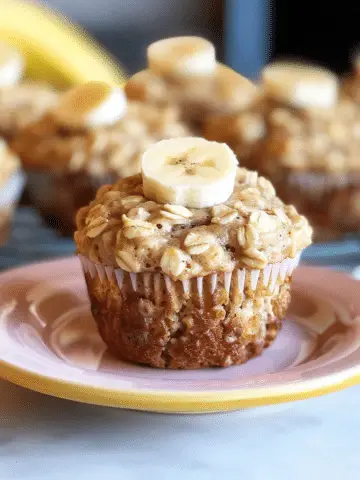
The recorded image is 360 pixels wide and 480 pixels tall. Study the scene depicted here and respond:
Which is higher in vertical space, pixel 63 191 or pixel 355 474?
pixel 355 474

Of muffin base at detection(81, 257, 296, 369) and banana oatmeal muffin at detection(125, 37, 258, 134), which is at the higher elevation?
muffin base at detection(81, 257, 296, 369)

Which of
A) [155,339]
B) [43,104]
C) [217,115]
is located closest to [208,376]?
[155,339]

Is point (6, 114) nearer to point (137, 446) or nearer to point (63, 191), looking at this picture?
point (63, 191)

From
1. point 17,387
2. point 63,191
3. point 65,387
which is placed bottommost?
point 63,191

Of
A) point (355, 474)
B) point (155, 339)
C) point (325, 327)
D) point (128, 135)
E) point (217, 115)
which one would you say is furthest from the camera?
point (217, 115)

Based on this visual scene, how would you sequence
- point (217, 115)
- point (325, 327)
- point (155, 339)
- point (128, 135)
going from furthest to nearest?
point (217, 115) < point (128, 135) < point (325, 327) < point (155, 339)

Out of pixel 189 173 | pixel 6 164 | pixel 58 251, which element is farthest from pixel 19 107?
pixel 189 173

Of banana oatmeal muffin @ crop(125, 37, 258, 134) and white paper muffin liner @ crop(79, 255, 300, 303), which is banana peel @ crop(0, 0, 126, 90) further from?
white paper muffin liner @ crop(79, 255, 300, 303)

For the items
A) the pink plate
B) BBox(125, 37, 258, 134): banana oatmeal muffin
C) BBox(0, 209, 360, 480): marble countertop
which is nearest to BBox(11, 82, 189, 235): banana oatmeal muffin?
BBox(125, 37, 258, 134): banana oatmeal muffin
